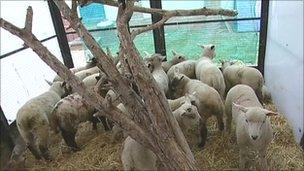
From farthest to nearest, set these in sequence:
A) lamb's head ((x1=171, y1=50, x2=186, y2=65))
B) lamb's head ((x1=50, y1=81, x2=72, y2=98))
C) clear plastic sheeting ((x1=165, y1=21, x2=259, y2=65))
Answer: clear plastic sheeting ((x1=165, y1=21, x2=259, y2=65)) → lamb's head ((x1=171, y1=50, x2=186, y2=65)) → lamb's head ((x1=50, y1=81, x2=72, y2=98))

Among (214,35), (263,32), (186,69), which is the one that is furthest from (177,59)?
(263,32)

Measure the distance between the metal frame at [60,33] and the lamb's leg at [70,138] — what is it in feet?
6.98

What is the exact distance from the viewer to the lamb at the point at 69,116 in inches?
116

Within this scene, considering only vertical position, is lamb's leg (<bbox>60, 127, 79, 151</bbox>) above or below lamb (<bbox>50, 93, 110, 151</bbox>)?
below

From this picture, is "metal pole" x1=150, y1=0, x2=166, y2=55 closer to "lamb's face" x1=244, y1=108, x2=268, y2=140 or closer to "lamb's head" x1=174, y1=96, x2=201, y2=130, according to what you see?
"lamb's head" x1=174, y1=96, x2=201, y2=130

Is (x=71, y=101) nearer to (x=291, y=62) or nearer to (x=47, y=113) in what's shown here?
(x=47, y=113)

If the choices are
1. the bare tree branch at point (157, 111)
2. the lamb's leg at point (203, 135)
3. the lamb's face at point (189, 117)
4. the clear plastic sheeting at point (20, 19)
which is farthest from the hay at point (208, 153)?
the clear plastic sheeting at point (20, 19)

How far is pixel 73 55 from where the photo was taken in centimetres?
521

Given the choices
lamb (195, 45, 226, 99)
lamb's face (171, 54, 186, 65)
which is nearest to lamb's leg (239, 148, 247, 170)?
lamb (195, 45, 226, 99)

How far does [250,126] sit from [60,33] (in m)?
3.64

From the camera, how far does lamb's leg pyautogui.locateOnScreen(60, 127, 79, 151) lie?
10.1 ft

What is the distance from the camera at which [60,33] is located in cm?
483

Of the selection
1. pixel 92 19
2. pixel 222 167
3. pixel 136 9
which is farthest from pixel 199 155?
pixel 92 19

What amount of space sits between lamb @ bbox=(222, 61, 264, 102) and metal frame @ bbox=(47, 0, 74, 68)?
8.50ft
